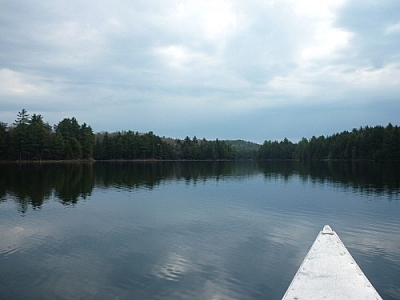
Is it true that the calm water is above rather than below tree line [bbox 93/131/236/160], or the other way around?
below

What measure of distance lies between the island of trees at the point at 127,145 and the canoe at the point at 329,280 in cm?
10339

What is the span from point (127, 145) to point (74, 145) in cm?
2813

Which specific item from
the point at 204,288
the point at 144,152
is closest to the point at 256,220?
the point at 204,288

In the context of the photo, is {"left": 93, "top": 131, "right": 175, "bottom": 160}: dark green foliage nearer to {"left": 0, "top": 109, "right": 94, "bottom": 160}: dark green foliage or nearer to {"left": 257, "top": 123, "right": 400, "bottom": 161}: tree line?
{"left": 0, "top": 109, "right": 94, "bottom": 160}: dark green foliage

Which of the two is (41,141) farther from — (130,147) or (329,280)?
(329,280)

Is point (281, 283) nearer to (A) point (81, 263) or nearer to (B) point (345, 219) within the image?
(A) point (81, 263)

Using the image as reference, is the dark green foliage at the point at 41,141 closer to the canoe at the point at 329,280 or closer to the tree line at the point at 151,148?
the tree line at the point at 151,148

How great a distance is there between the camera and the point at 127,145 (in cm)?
Result: 13900

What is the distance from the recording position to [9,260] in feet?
42.2

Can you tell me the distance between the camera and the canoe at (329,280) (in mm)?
5926

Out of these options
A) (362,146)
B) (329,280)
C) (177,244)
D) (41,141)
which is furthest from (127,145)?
(329,280)

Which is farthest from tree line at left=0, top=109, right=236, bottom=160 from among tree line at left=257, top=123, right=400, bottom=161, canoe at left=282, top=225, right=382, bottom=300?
canoe at left=282, top=225, right=382, bottom=300

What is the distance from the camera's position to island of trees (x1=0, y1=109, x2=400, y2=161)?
326 feet

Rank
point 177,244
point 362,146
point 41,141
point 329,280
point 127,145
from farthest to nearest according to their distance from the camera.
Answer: point 127,145 < point 362,146 < point 41,141 < point 177,244 < point 329,280
